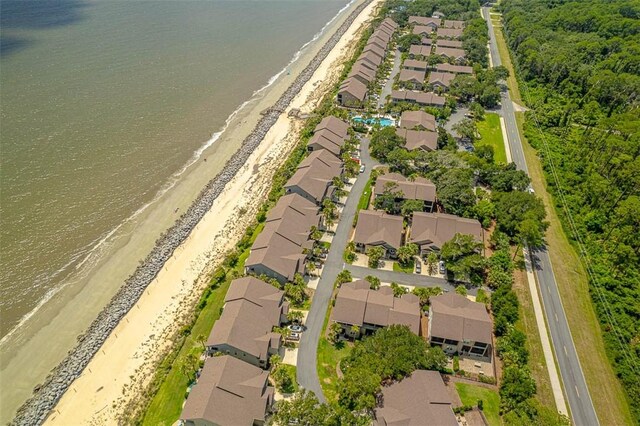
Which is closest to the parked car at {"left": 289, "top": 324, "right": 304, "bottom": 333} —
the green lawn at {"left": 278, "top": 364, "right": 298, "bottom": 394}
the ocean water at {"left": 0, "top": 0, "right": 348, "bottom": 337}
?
the green lawn at {"left": 278, "top": 364, "right": 298, "bottom": 394}

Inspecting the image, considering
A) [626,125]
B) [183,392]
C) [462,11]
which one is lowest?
[183,392]

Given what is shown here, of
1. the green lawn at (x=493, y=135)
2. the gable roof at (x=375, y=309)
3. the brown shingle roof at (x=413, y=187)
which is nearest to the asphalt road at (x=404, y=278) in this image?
the gable roof at (x=375, y=309)

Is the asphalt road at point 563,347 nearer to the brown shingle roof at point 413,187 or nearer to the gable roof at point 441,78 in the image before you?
the brown shingle roof at point 413,187

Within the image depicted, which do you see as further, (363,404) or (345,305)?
(345,305)

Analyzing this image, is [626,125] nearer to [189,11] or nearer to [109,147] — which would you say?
[109,147]

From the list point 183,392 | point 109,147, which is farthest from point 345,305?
point 109,147

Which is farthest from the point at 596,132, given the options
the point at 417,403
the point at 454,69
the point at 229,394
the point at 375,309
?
the point at 229,394
